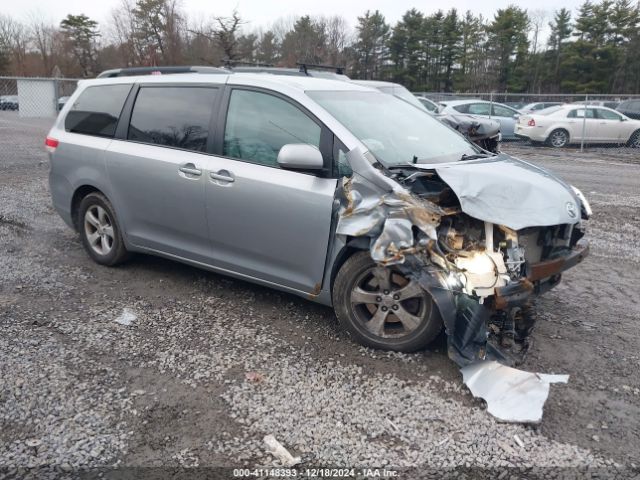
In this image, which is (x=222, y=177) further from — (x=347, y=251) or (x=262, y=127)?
(x=347, y=251)

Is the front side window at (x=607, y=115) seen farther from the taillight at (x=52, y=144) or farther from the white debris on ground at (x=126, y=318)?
the white debris on ground at (x=126, y=318)

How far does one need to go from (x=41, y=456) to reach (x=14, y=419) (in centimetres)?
41

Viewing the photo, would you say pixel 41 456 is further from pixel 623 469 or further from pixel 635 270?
pixel 635 270

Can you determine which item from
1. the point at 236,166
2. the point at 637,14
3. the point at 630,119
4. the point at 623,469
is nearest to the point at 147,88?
the point at 236,166

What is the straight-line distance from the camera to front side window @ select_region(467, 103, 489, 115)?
1900cm

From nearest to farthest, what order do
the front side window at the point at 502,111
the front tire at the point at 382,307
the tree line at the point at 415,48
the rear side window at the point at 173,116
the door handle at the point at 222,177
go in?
the front tire at the point at 382,307, the door handle at the point at 222,177, the rear side window at the point at 173,116, the front side window at the point at 502,111, the tree line at the point at 415,48

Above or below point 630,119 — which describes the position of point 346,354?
below

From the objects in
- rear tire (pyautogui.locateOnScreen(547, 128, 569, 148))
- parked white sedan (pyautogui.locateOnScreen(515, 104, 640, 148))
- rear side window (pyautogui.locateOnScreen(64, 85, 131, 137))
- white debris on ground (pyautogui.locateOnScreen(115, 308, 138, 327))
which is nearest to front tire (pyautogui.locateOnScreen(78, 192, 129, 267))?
rear side window (pyautogui.locateOnScreen(64, 85, 131, 137))

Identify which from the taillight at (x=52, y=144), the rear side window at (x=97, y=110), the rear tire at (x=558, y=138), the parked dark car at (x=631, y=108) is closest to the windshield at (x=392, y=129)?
the rear side window at (x=97, y=110)

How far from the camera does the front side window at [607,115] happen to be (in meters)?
17.4

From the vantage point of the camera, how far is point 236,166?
416 cm

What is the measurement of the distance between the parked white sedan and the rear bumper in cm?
1485

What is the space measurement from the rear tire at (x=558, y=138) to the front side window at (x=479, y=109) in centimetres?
251

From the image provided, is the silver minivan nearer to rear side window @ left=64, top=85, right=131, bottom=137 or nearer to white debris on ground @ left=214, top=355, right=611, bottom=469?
rear side window @ left=64, top=85, right=131, bottom=137
